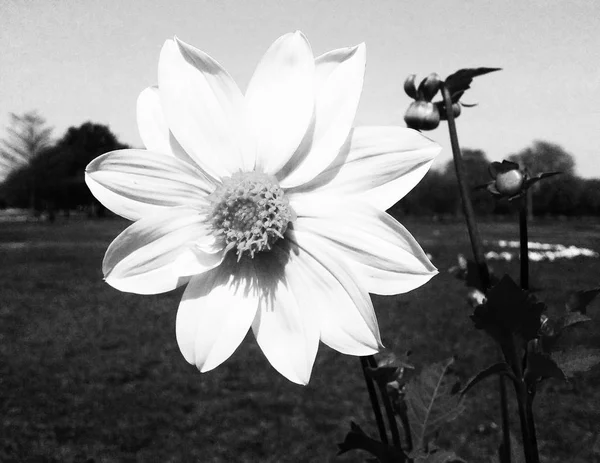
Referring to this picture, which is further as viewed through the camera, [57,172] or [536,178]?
[57,172]

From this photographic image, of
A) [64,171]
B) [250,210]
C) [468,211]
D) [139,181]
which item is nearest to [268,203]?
[250,210]

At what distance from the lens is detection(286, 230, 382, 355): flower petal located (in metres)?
0.47

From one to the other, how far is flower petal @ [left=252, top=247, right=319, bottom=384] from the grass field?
4.34ft

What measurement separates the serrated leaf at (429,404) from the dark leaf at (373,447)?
73 millimetres

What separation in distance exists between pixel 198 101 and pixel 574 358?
549mm

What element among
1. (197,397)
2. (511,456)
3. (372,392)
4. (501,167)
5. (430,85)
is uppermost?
(430,85)

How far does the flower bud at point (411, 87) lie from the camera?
71cm

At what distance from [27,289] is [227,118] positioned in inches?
326

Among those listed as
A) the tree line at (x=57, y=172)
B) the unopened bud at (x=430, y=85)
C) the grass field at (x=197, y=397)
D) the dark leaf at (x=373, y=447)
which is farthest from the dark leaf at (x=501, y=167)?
the tree line at (x=57, y=172)

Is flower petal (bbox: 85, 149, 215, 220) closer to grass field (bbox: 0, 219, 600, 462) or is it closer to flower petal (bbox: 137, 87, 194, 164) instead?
flower petal (bbox: 137, 87, 194, 164)

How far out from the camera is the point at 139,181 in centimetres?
52

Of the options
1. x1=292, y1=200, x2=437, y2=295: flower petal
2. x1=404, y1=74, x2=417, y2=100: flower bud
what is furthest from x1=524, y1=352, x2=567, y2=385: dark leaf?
x1=404, y1=74, x2=417, y2=100: flower bud

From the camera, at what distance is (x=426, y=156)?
488mm

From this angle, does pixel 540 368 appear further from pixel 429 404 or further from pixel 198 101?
pixel 198 101
